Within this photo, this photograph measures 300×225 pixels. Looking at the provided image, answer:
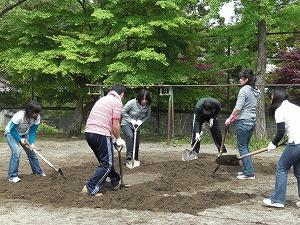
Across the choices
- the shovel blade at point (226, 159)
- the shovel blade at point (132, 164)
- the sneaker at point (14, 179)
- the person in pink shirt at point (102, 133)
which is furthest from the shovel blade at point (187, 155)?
the sneaker at point (14, 179)

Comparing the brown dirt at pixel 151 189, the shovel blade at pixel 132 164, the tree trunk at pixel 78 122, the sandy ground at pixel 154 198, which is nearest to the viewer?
the sandy ground at pixel 154 198

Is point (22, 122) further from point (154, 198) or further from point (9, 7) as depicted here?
point (9, 7)

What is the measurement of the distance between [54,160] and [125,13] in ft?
18.7

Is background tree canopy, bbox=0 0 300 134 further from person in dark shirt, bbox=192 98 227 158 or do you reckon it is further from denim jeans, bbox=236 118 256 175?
denim jeans, bbox=236 118 256 175

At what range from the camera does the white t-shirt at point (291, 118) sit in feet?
20.9

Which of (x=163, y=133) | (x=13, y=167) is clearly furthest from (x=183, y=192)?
(x=163, y=133)

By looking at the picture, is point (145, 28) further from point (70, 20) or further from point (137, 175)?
point (137, 175)

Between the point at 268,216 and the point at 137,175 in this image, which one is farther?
the point at 137,175

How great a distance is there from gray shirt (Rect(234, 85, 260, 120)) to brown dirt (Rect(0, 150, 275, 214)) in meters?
1.19

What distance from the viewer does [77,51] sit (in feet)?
47.0

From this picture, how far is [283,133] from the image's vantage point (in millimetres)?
6441

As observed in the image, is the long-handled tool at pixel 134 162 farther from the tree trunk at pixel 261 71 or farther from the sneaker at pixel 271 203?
the tree trunk at pixel 261 71

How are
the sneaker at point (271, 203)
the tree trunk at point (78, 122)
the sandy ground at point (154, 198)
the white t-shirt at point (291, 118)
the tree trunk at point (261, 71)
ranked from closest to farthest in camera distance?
the sandy ground at point (154, 198) < the white t-shirt at point (291, 118) < the sneaker at point (271, 203) < the tree trunk at point (261, 71) < the tree trunk at point (78, 122)

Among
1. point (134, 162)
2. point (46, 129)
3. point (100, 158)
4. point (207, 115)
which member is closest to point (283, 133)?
point (100, 158)
